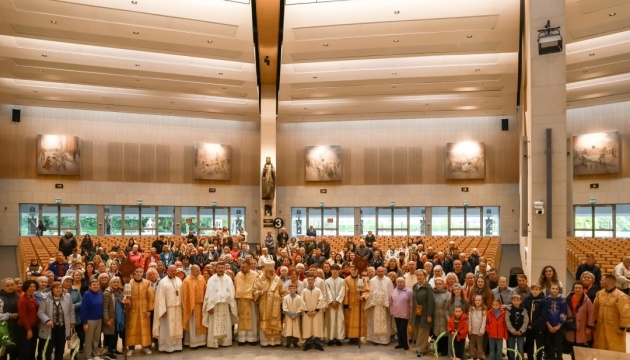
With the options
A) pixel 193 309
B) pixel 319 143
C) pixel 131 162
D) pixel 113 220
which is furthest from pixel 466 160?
pixel 193 309

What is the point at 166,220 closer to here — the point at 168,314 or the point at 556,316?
the point at 168,314

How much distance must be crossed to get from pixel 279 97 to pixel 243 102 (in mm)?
2085

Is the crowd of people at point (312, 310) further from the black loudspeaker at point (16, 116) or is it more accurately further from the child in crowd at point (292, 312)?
the black loudspeaker at point (16, 116)

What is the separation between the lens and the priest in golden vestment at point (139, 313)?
8.38 metres

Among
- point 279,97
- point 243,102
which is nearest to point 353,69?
point 279,97

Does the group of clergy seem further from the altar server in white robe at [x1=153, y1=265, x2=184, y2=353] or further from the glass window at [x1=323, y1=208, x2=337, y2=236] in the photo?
the glass window at [x1=323, y1=208, x2=337, y2=236]

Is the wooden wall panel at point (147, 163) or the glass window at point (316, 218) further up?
the wooden wall panel at point (147, 163)

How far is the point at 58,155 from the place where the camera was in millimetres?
22500

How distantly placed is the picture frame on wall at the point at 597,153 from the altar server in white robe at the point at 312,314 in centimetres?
1707

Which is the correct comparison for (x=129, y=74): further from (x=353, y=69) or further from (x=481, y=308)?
(x=481, y=308)

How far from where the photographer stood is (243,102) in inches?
882

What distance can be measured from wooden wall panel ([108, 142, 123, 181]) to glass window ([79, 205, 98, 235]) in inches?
66.0

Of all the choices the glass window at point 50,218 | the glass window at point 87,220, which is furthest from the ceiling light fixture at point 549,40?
the glass window at point 50,218

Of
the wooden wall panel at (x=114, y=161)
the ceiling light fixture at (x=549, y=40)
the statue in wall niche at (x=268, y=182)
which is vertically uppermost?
the ceiling light fixture at (x=549, y=40)
